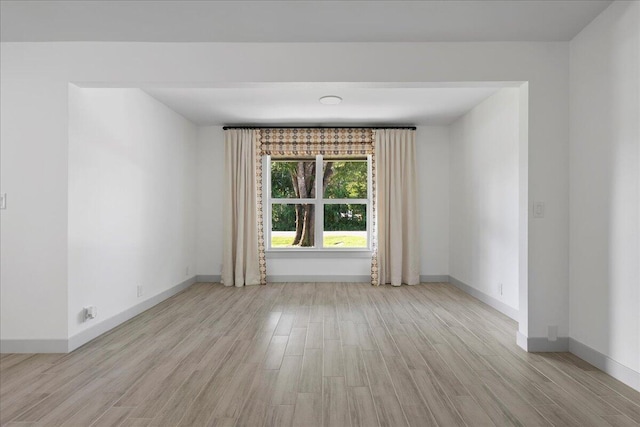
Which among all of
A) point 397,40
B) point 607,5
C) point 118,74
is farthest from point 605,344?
point 118,74

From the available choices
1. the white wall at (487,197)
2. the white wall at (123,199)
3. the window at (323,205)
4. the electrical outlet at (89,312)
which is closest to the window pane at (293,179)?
the window at (323,205)

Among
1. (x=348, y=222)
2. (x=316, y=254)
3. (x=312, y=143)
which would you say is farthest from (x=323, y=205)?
(x=312, y=143)

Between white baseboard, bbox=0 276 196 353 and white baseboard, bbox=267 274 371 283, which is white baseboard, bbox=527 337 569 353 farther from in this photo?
white baseboard, bbox=0 276 196 353

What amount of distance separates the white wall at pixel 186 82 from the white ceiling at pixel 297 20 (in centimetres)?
10

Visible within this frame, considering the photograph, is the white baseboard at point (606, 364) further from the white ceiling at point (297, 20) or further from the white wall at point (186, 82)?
the white ceiling at point (297, 20)

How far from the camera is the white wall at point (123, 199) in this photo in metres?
3.20

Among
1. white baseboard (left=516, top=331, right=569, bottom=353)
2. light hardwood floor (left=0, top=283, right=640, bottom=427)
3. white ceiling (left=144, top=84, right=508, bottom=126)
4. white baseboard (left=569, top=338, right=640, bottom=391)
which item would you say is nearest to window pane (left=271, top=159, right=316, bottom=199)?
white ceiling (left=144, top=84, right=508, bottom=126)

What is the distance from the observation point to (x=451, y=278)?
5863mm

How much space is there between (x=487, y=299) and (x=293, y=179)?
341 centimetres

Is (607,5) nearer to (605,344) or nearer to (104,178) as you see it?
(605,344)

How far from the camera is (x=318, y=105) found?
4.79 m

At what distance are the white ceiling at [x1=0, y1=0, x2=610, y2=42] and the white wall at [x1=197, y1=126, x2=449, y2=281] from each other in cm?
304

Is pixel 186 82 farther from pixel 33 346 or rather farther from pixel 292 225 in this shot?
pixel 292 225

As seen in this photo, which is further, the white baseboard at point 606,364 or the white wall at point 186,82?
the white wall at point 186,82
